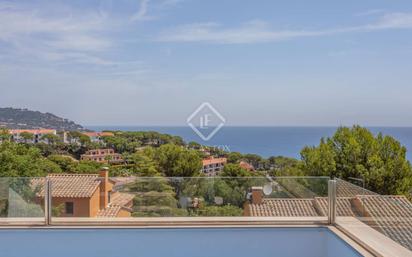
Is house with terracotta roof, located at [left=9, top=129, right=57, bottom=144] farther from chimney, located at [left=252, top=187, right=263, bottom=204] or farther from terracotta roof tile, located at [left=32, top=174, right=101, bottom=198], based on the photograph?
chimney, located at [left=252, top=187, right=263, bottom=204]

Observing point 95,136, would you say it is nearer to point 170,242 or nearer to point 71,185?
point 71,185

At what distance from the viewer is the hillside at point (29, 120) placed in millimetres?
22953

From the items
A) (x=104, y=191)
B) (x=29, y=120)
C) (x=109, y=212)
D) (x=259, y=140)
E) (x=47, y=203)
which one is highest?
(x=29, y=120)

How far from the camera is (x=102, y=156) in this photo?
72.5 ft

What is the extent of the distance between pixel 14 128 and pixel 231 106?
45.8ft

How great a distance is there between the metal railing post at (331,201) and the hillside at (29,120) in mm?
20555

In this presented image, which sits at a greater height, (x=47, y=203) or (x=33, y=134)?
(x=33, y=134)

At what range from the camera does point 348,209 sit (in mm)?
5152

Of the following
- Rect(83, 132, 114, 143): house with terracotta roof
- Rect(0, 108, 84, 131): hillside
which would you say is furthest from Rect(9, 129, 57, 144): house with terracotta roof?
Rect(83, 132, 114, 143): house with terracotta roof

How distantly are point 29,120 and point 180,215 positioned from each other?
67.1 feet

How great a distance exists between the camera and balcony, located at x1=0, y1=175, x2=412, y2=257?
514cm

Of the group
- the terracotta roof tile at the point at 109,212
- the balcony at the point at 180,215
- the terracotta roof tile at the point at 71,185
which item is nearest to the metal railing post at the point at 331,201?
the balcony at the point at 180,215

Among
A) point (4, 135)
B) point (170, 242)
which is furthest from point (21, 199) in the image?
point (4, 135)

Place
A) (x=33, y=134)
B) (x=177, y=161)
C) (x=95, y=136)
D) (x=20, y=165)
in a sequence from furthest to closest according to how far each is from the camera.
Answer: (x=95, y=136) → (x=33, y=134) → (x=20, y=165) → (x=177, y=161)
